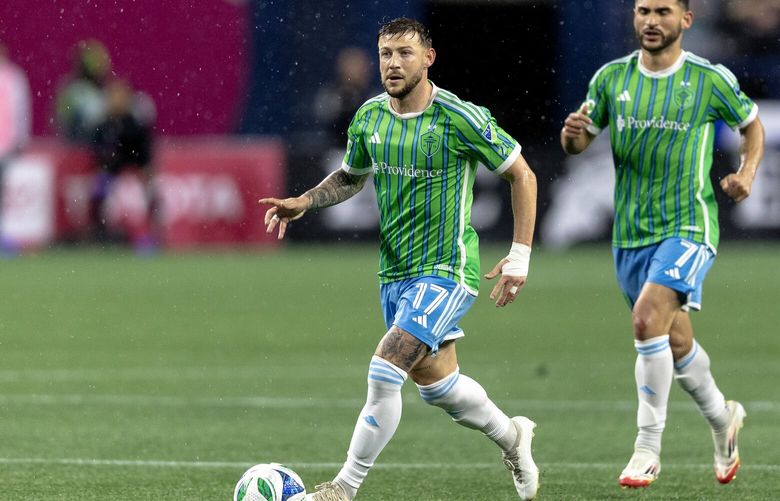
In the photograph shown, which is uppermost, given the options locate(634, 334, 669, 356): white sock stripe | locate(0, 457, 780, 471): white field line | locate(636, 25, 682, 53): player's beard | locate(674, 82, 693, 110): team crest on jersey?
locate(636, 25, 682, 53): player's beard

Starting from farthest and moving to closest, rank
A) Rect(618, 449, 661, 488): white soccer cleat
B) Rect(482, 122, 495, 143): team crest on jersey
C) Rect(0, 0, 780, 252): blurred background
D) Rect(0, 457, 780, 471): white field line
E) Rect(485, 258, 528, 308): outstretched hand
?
Rect(0, 0, 780, 252): blurred background → Rect(0, 457, 780, 471): white field line → Rect(618, 449, 661, 488): white soccer cleat → Rect(482, 122, 495, 143): team crest on jersey → Rect(485, 258, 528, 308): outstretched hand

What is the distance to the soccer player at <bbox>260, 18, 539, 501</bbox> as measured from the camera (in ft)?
22.9

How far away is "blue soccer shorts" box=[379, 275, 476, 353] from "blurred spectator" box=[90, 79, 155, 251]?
Answer: 14.4 metres

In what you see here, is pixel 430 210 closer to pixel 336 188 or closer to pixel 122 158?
pixel 336 188

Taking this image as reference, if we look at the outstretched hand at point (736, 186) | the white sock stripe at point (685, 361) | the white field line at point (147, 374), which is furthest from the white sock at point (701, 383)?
the white field line at point (147, 374)

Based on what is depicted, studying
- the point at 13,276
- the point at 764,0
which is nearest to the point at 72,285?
the point at 13,276

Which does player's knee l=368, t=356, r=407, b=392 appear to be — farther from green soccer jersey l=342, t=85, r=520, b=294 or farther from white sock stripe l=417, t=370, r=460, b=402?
green soccer jersey l=342, t=85, r=520, b=294

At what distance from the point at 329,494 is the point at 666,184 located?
2.28 metres

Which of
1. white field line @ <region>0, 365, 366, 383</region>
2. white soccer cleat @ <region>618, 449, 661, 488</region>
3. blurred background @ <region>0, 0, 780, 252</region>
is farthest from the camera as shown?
blurred background @ <region>0, 0, 780, 252</region>

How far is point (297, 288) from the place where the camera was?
1764cm

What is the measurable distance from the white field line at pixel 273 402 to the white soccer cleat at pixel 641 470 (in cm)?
246

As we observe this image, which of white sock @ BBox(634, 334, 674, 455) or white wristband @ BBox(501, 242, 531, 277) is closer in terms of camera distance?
white wristband @ BBox(501, 242, 531, 277)

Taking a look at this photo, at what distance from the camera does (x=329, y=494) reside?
265 inches

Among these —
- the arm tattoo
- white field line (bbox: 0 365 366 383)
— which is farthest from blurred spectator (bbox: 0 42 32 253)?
the arm tattoo
